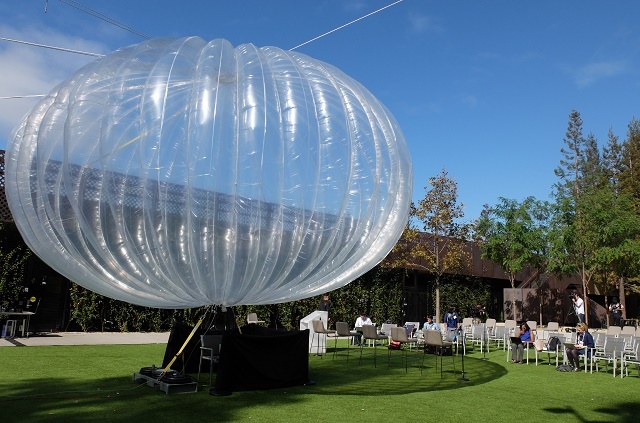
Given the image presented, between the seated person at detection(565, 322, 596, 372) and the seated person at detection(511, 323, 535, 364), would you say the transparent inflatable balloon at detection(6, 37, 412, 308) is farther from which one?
the seated person at detection(511, 323, 535, 364)

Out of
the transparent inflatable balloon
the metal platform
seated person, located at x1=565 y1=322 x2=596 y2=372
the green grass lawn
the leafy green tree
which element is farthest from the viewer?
the leafy green tree

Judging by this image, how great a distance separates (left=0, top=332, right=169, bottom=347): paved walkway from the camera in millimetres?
14938

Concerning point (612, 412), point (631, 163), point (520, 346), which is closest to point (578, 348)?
point (520, 346)

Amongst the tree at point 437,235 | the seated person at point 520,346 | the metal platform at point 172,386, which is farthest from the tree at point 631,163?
the metal platform at point 172,386

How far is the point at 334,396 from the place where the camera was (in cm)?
839

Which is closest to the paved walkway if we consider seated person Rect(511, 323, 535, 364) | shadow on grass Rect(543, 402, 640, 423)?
seated person Rect(511, 323, 535, 364)

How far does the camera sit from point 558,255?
26500 mm

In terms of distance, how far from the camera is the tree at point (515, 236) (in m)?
27.7

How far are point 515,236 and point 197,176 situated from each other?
81.1 ft

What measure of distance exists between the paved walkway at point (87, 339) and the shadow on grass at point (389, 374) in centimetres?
621

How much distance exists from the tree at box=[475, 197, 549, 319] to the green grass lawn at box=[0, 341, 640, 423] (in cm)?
1616

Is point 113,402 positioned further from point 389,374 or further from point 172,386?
point 389,374

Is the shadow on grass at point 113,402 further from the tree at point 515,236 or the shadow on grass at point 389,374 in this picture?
the tree at point 515,236

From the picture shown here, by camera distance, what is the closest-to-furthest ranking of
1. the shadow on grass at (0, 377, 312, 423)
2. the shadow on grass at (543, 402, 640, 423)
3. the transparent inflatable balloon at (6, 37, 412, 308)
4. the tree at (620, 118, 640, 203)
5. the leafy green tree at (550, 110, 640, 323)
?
the transparent inflatable balloon at (6, 37, 412, 308)
the shadow on grass at (0, 377, 312, 423)
the shadow on grass at (543, 402, 640, 423)
the leafy green tree at (550, 110, 640, 323)
the tree at (620, 118, 640, 203)
